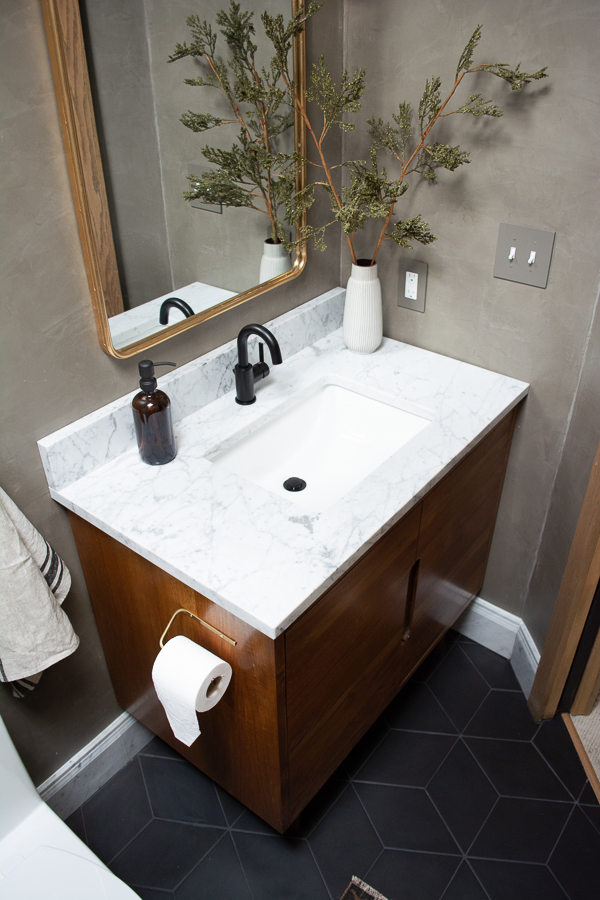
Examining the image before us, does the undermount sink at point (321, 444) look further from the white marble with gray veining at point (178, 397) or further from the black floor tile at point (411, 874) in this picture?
the black floor tile at point (411, 874)

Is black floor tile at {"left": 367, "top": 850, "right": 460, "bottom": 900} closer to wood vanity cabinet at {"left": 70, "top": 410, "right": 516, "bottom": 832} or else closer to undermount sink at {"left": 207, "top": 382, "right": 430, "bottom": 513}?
wood vanity cabinet at {"left": 70, "top": 410, "right": 516, "bottom": 832}

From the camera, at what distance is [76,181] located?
1.18 metres

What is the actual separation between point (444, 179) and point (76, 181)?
32.8 inches

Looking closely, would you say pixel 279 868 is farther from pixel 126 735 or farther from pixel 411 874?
pixel 126 735

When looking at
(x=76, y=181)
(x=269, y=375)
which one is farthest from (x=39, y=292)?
(x=269, y=375)

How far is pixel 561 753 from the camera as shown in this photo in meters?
1.79

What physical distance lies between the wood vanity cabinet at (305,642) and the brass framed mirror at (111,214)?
42 cm

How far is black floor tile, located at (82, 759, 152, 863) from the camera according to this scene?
1.62m

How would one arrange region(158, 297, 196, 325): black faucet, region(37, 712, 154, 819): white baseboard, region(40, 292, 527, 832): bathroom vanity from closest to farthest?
region(40, 292, 527, 832): bathroom vanity, region(158, 297, 196, 325): black faucet, region(37, 712, 154, 819): white baseboard

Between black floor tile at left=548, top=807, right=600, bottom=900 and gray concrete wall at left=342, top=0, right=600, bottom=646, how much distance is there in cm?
45

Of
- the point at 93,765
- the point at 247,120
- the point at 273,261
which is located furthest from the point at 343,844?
the point at 247,120

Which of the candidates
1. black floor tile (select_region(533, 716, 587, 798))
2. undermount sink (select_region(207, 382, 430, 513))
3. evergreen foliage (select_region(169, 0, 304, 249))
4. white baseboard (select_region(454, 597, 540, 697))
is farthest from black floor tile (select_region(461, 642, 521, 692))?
evergreen foliage (select_region(169, 0, 304, 249))

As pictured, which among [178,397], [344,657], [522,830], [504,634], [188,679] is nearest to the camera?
[188,679]

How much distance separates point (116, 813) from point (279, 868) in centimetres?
42
